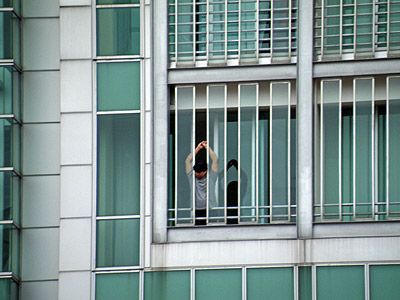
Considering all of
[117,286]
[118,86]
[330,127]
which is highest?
[118,86]

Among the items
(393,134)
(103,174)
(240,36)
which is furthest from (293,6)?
(103,174)

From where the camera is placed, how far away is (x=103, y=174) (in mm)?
27375

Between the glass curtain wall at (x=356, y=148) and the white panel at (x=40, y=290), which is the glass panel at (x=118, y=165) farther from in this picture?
the glass curtain wall at (x=356, y=148)

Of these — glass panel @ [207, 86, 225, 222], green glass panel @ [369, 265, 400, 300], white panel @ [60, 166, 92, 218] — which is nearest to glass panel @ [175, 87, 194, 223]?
glass panel @ [207, 86, 225, 222]

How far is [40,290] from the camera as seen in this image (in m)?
27.3

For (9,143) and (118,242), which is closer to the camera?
(118,242)

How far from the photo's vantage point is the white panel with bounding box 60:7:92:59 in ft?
90.8

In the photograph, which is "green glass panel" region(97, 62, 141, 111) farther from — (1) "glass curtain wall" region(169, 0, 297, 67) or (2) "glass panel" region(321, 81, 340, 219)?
(2) "glass panel" region(321, 81, 340, 219)

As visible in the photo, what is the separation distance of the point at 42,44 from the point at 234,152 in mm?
4989

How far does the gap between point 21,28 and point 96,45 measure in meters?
1.85

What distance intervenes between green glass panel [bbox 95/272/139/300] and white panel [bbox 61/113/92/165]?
257cm

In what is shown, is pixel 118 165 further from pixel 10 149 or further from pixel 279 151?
pixel 279 151

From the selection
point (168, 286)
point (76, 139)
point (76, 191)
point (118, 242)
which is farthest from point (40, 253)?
point (168, 286)

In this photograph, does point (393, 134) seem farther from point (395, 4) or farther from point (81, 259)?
point (81, 259)
